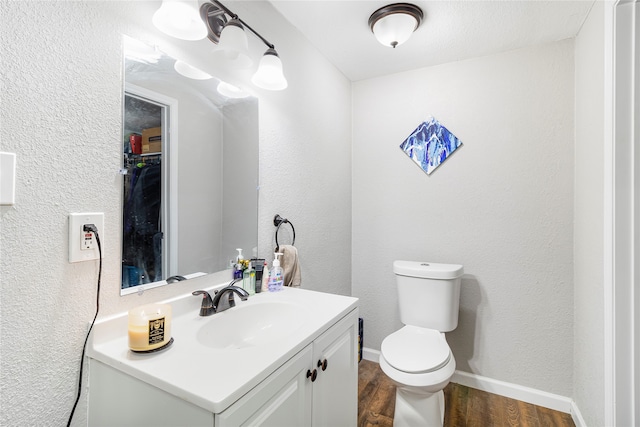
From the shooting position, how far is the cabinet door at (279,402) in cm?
68

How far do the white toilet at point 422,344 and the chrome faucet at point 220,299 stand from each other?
2.94 feet

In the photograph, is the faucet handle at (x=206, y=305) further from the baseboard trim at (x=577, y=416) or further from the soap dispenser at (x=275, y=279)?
the baseboard trim at (x=577, y=416)

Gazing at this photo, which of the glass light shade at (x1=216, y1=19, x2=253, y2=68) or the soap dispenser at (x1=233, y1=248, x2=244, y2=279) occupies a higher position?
the glass light shade at (x1=216, y1=19, x2=253, y2=68)

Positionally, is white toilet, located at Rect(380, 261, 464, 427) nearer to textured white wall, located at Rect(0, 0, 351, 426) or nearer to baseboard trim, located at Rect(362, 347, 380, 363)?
baseboard trim, located at Rect(362, 347, 380, 363)

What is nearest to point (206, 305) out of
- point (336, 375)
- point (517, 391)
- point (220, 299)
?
point (220, 299)

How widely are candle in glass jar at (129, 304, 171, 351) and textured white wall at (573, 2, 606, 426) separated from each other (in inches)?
69.7

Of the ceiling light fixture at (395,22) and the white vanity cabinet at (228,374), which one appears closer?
the white vanity cabinet at (228,374)

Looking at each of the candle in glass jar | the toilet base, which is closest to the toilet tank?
the toilet base

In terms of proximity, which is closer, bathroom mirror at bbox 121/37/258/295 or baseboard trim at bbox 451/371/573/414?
bathroom mirror at bbox 121/37/258/295

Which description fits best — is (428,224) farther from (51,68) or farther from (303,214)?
(51,68)

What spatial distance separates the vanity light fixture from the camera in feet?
3.78

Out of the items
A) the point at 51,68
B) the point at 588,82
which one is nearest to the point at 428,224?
the point at 588,82

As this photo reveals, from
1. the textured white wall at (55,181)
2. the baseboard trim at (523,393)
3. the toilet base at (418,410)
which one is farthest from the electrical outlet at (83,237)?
the baseboard trim at (523,393)

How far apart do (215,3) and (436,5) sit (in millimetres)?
1112
